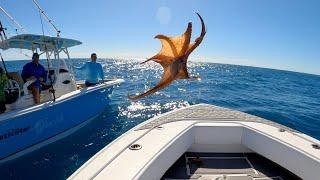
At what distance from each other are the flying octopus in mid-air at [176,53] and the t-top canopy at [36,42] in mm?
7422

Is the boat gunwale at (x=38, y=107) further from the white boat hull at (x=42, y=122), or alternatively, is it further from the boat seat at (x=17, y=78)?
the boat seat at (x=17, y=78)

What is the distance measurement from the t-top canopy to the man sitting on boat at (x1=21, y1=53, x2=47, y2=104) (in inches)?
28.7

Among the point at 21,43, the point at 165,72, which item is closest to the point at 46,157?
the point at 21,43

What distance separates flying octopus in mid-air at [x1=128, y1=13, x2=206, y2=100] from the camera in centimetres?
142

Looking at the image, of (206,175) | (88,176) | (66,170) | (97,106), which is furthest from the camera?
(97,106)

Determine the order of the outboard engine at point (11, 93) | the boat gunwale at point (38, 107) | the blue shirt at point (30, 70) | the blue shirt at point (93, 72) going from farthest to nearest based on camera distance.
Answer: the blue shirt at point (93, 72) < the blue shirt at point (30, 70) < the outboard engine at point (11, 93) < the boat gunwale at point (38, 107)

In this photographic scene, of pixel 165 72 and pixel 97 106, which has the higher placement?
pixel 165 72

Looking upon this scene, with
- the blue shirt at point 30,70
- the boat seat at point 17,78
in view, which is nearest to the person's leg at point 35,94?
the blue shirt at point 30,70

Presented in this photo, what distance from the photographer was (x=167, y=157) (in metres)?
4.51

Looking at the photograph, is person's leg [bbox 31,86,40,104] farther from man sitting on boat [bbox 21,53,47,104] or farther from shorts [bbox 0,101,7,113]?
shorts [bbox 0,101,7,113]

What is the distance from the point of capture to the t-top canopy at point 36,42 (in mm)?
8242

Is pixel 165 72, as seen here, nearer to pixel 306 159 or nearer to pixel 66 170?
pixel 306 159

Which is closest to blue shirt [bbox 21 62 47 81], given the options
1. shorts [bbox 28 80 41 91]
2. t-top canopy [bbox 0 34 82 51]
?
shorts [bbox 28 80 41 91]

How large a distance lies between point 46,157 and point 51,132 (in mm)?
849
